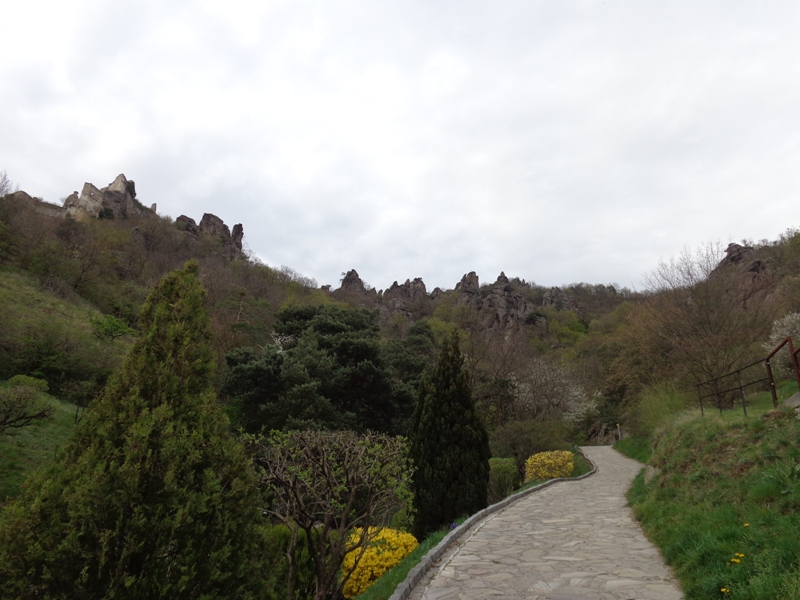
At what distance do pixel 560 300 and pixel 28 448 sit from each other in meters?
74.1

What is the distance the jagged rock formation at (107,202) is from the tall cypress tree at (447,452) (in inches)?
2334

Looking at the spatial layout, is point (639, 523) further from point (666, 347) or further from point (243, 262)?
point (243, 262)

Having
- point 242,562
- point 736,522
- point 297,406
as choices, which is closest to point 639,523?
point 736,522

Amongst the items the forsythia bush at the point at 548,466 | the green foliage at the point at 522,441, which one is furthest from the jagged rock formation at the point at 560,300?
the forsythia bush at the point at 548,466

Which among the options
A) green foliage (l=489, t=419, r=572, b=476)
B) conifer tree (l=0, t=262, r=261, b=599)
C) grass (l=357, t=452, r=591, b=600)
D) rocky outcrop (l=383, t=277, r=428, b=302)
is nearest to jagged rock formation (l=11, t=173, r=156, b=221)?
rocky outcrop (l=383, t=277, r=428, b=302)

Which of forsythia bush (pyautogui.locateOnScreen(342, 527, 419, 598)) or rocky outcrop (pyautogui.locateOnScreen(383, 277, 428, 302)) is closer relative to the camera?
forsythia bush (pyautogui.locateOnScreen(342, 527, 419, 598))

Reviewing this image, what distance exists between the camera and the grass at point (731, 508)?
3982 millimetres

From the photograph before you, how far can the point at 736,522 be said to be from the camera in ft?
17.3

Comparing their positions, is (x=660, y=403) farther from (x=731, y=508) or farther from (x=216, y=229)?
(x=216, y=229)

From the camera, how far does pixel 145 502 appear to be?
10.5 ft

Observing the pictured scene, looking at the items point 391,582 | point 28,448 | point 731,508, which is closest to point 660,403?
point 731,508

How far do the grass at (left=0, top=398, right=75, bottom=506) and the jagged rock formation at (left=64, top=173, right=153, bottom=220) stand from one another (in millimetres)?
49548

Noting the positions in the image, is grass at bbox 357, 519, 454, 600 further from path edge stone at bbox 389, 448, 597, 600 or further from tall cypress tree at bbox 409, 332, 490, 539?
tall cypress tree at bbox 409, 332, 490, 539

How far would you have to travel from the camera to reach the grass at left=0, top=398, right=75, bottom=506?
12.2m
